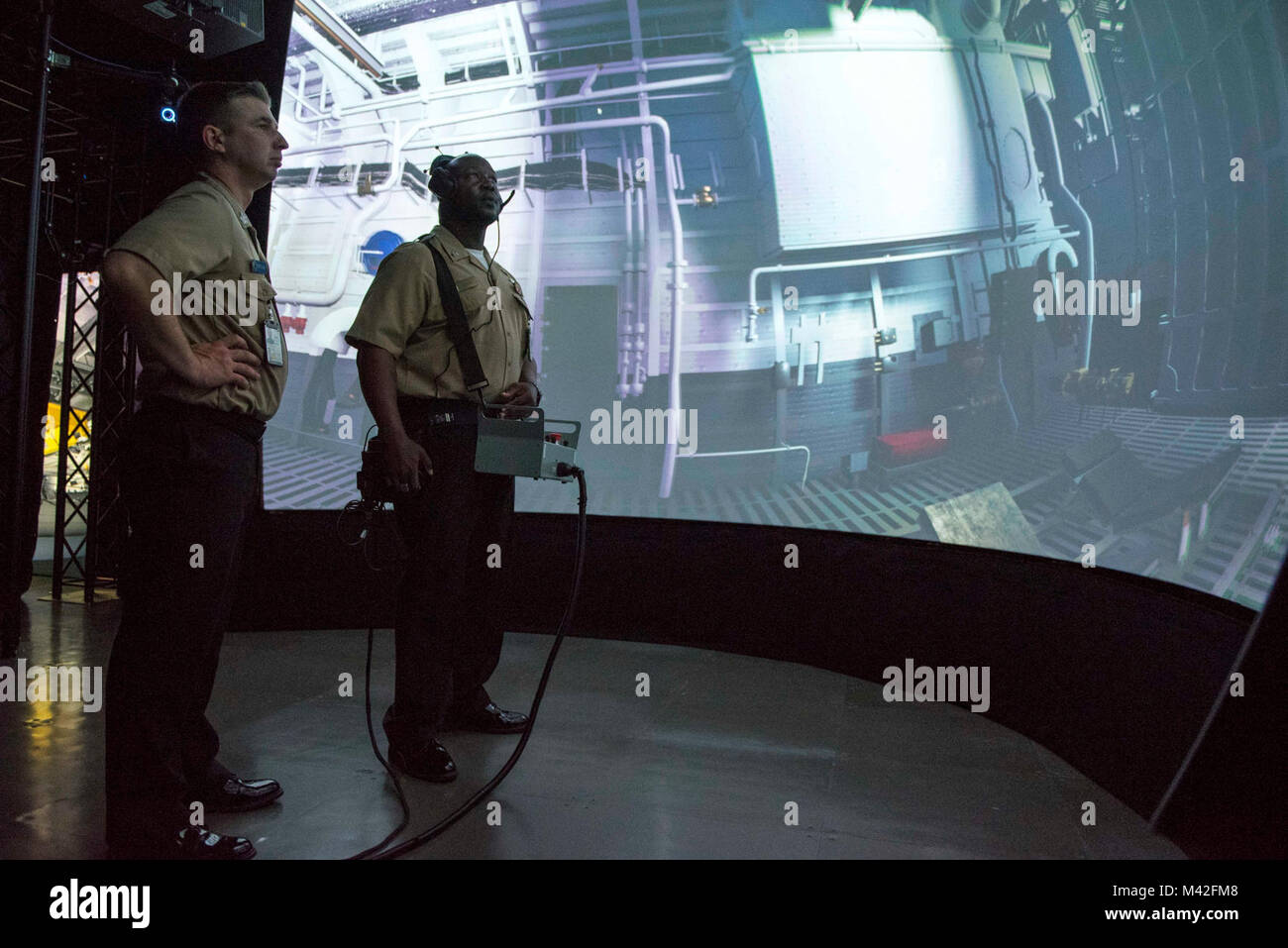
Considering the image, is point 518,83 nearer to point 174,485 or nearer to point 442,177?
point 442,177

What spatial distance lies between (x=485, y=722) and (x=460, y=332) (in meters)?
1.29

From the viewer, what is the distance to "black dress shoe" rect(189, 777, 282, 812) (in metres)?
1.98

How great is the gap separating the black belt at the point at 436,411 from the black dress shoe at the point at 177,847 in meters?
1.12

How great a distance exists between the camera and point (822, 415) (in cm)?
419

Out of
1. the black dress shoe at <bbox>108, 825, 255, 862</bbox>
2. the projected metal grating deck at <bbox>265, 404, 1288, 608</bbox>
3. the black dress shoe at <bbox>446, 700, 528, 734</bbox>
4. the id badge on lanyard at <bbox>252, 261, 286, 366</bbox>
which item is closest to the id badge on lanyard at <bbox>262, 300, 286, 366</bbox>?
the id badge on lanyard at <bbox>252, 261, 286, 366</bbox>

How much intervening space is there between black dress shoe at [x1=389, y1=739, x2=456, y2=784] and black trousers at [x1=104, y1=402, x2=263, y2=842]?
64 cm

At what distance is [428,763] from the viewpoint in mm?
2273

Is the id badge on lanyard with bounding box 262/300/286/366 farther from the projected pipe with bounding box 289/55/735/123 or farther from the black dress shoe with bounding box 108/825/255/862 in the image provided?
the projected pipe with bounding box 289/55/735/123

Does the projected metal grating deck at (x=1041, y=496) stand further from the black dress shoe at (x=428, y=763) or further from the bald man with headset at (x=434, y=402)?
the black dress shoe at (x=428, y=763)

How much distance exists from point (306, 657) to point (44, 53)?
9.97 ft

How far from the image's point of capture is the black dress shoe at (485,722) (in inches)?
108

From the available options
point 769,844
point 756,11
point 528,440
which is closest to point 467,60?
point 756,11
